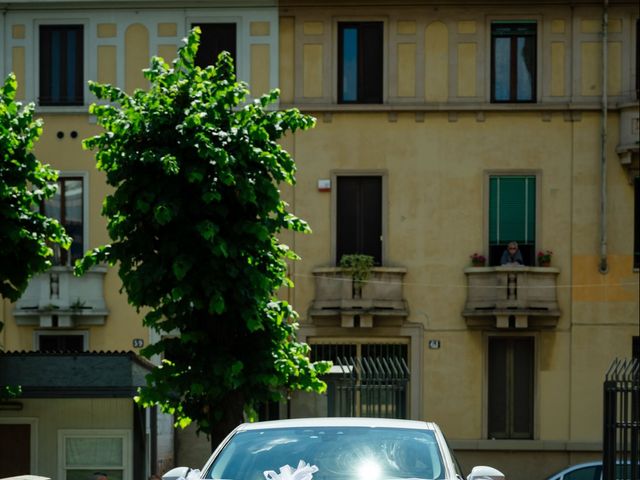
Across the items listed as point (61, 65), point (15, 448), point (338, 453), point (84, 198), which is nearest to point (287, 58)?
point (61, 65)

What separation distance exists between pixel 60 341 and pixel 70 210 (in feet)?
8.99

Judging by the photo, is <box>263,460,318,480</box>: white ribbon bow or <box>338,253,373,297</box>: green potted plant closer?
<box>263,460,318,480</box>: white ribbon bow

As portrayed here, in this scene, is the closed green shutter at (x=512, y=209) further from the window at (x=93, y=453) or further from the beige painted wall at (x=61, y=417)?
the window at (x=93, y=453)

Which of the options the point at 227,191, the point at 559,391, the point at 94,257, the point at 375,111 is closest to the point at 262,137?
the point at 227,191

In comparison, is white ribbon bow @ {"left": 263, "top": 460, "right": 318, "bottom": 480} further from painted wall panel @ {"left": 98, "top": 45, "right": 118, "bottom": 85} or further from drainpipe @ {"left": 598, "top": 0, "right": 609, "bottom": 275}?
painted wall panel @ {"left": 98, "top": 45, "right": 118, "bottom": 85}

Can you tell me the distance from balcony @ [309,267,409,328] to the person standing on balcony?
2059 millimetres

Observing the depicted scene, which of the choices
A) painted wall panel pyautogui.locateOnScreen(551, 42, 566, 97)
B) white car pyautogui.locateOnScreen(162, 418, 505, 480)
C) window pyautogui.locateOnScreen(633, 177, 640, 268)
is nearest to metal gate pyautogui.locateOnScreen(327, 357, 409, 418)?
window pyautogui.locateOnScreen(633, 177, 640, 268)

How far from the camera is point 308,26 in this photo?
30.9m

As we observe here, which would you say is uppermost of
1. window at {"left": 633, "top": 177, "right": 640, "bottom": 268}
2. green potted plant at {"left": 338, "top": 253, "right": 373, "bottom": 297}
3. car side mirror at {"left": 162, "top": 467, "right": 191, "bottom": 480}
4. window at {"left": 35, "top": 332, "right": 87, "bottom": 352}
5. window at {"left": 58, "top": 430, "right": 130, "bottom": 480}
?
window at {"left": 633, "top": 177, "right": 640, "bottom": 268}

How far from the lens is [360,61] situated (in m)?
30.9

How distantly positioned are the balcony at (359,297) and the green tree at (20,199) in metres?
9.05

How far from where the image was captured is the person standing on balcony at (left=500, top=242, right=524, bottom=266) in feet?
99.4

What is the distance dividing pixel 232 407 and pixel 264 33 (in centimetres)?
1184

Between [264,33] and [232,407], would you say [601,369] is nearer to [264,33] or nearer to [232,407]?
[264,33]
